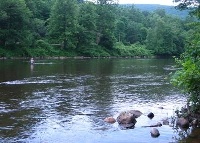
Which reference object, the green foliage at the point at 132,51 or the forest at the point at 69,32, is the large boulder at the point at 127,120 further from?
the green foliage at the point at 132,51

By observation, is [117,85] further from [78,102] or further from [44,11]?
[44,11]

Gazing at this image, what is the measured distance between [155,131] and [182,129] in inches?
76.8

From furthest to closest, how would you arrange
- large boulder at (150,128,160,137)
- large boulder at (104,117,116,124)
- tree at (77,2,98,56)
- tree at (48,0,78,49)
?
1. tree at (77,2,98,56)
2. tree at (48,0,78,49)
3. large boulder at (104,117,116,124)
4. large boulder at (150,128,160,137)

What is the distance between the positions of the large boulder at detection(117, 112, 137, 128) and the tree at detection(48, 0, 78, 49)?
249 feet

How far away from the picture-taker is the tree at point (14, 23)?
78.4 metres

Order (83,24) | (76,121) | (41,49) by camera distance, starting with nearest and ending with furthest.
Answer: (76,121) → (41,49) → (83,24)

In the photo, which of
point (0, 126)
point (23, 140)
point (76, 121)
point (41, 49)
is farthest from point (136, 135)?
point (41, 49)

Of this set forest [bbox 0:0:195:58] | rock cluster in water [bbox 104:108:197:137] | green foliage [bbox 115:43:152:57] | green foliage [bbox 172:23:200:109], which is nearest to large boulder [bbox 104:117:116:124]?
rock cluster in water [bbox 104:108:197:137]

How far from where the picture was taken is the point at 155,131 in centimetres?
1798

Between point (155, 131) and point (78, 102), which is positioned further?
point (78, 102)

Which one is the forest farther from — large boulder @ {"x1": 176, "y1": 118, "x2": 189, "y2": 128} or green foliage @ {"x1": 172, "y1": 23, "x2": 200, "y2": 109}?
large boulder @ {"x1": 176, "y1": 118, "x2": 189, "y2": 128}

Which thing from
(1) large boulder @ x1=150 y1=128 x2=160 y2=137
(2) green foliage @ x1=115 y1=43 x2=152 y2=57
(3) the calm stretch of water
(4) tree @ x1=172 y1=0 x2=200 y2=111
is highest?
(4) tree @ x1=172 y1=0 x2=200 y2=111

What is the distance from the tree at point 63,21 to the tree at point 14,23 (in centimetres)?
1371

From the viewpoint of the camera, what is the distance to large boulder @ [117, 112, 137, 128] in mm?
19648
